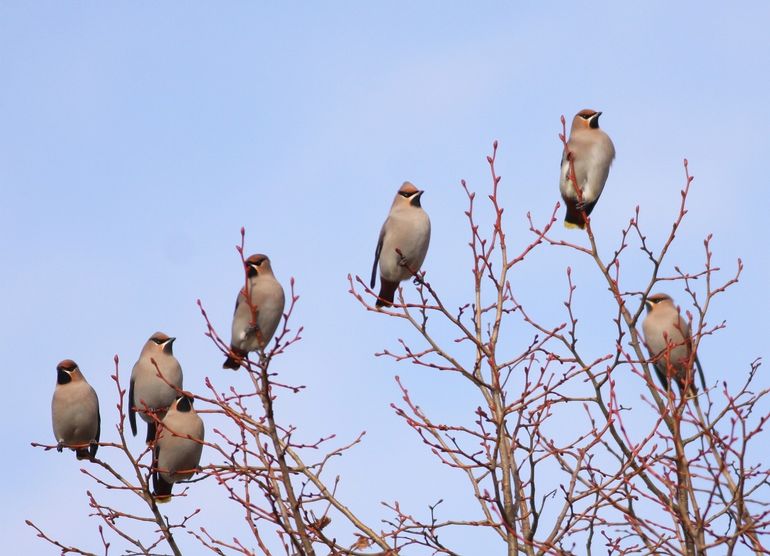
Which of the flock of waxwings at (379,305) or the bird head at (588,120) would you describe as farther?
the bird head at (588,120)

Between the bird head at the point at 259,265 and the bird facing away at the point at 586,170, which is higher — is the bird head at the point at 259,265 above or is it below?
below

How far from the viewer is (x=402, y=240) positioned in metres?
7.02

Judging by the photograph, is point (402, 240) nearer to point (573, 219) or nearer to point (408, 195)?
point (408, 195)

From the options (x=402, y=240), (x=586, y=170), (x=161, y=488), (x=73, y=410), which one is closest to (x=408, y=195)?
(x=402, y=240)

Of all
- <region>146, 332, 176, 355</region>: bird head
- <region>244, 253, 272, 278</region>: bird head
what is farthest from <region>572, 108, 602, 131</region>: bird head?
<region>146, 332, 176, 355</region>: bird head

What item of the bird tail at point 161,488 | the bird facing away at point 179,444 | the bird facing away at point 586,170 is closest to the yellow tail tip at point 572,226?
the bird facing away at point 586,170

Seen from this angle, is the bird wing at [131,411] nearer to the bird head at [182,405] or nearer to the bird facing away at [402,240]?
the bird head at [182,405]

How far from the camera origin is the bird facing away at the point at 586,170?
25.9ft

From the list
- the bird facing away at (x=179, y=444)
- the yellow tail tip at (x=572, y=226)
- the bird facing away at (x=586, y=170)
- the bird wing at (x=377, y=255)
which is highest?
the bird facing away at (x=586, y=170)

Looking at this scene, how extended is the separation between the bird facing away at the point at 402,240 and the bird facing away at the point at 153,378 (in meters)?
1.67

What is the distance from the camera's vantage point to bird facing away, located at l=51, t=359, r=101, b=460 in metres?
7.96

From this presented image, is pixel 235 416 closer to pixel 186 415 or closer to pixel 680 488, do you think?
pixel 680 488

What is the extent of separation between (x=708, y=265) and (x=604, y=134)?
2435mm

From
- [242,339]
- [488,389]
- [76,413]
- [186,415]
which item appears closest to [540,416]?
[488,389]
